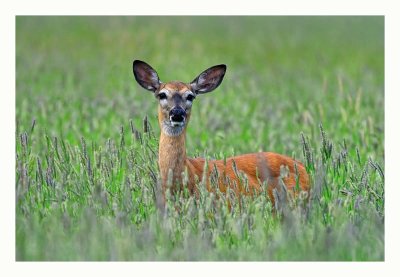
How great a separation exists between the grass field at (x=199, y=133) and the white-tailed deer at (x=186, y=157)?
0.51ft

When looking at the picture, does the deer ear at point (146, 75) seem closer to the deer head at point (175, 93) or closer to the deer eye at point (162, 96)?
the deer head at point (175, 93)

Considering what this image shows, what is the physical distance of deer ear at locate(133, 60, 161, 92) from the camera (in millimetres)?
9539

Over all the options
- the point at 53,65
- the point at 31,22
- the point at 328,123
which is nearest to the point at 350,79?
the point at 328,123

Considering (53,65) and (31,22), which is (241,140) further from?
(31,22)

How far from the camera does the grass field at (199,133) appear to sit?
772cm

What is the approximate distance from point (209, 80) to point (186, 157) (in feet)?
2.97

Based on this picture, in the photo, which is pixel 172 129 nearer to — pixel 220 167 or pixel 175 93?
pixel 175 93

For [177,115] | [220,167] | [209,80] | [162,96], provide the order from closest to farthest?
[177,115] < [162,96] < [220,167] < [209,80]

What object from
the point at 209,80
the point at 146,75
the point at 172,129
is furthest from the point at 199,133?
the point at 172,129

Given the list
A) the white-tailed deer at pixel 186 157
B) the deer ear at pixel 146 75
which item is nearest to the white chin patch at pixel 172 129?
the white-tailed deer at pixel 186 157

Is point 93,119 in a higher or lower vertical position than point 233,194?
higher

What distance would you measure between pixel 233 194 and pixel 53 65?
11265mm

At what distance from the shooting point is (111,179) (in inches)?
360

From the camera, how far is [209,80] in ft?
31.6
